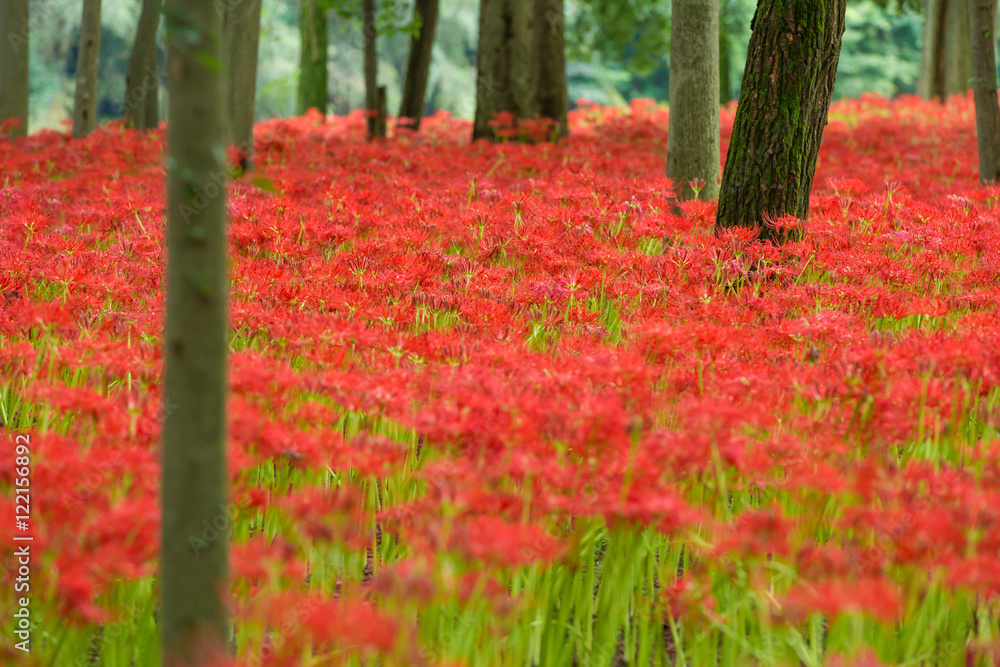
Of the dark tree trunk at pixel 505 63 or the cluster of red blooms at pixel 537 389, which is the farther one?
the dark tree trunk at pixel 505 63

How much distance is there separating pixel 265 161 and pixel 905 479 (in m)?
8.60

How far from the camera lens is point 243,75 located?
8.47m

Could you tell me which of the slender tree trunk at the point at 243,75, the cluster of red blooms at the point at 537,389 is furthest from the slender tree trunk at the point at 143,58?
the cluster of red blooms at the point at 537,389

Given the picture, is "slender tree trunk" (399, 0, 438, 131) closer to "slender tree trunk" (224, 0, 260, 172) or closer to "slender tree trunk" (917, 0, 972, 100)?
"slender tree trunk" (224, 0, 260, 172)

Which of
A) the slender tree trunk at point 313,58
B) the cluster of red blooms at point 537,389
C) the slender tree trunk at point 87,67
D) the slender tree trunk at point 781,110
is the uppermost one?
the slender tree trunk at point 313,58

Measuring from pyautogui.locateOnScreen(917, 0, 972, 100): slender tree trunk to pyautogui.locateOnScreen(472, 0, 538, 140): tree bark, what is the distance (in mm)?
10058

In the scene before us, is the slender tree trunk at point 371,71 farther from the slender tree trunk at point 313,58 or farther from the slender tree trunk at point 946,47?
the slender tree trunk at point 946,47

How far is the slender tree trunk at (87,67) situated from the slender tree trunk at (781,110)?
8.11m

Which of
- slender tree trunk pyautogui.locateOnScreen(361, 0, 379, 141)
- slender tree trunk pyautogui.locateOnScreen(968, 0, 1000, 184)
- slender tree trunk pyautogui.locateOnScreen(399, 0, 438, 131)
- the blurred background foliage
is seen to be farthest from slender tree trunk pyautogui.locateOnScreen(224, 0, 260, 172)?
the blurred background foliage

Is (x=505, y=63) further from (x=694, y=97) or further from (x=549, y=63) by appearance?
(x=694, y=97)

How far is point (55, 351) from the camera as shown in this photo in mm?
2670

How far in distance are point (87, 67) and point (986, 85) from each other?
9.25 metres

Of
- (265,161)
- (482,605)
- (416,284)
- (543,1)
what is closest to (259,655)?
(482,605)

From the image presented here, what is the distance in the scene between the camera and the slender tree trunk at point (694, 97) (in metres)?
6.06
